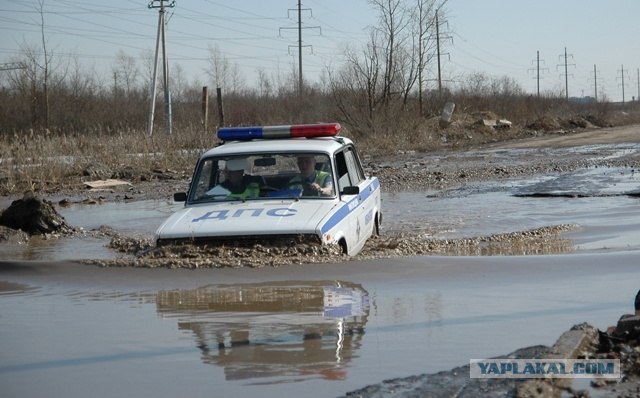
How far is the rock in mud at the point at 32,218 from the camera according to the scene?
44.6 feet

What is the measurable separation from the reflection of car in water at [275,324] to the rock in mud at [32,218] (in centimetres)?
594

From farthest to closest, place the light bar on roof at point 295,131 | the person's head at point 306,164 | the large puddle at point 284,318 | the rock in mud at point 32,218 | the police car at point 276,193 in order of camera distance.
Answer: the rock in mud at point 32,218 → the light bar on roof at point 295,131 → the person's head at point 306,164 → the police car at point 276,193 → the large puddle at point 284,318

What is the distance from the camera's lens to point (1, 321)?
7371 millimetres

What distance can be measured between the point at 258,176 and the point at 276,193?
1.15ft

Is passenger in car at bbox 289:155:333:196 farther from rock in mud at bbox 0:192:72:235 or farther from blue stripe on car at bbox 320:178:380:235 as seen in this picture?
rock in mud at bbox 0:192:72:235

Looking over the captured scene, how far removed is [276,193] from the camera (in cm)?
1004

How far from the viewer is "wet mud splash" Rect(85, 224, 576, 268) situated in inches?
347

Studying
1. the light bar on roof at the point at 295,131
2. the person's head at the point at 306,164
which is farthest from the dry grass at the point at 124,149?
the person's head at the point at 306,164

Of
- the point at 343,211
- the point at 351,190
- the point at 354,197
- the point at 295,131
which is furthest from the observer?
the point at 295,131

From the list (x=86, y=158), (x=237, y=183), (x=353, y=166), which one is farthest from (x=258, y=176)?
(x=86, y=158)

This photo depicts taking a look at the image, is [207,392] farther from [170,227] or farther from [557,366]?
[170,227]

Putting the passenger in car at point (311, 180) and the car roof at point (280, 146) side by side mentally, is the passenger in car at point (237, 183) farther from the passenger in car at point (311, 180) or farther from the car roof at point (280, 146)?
the passenger in car at point (311, 180)

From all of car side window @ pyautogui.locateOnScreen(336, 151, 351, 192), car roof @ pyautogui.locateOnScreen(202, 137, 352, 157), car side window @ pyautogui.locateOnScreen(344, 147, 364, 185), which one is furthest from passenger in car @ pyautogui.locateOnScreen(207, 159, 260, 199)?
car side window @ pyautogui.locateOnScreen(344, 147, 364, 185)

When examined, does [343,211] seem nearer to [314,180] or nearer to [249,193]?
[314,180]
